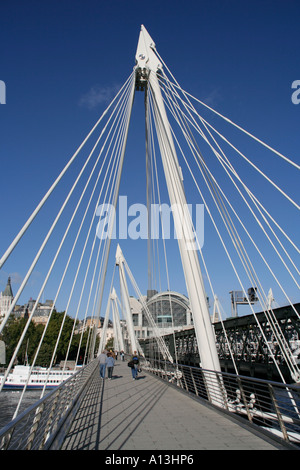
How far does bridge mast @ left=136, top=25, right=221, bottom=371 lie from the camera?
362 inches

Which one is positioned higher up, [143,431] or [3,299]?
[3,299]

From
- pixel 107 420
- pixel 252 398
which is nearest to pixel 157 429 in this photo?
pixel 107 420

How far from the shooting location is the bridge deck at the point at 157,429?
4633mm

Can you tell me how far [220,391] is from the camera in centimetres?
757

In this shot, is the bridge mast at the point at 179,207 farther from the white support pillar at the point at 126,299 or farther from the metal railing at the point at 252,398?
the white support pillar at the point at 126,299

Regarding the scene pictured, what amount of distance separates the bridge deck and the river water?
1815 centimetres

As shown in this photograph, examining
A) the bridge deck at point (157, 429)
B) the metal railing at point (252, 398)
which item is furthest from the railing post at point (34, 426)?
the metal railing at point (252, 398)

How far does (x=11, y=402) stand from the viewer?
31.8 meters

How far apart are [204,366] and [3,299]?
529ft

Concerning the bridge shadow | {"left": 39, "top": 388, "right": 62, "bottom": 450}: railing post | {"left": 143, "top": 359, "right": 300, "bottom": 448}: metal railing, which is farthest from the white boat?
{"left": 39, "top": 388, "right": 62, "bottom": 450}: railing post

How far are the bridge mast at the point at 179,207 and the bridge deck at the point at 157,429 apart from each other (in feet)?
5.49

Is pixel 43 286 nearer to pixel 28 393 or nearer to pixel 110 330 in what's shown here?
pixel 28 393
